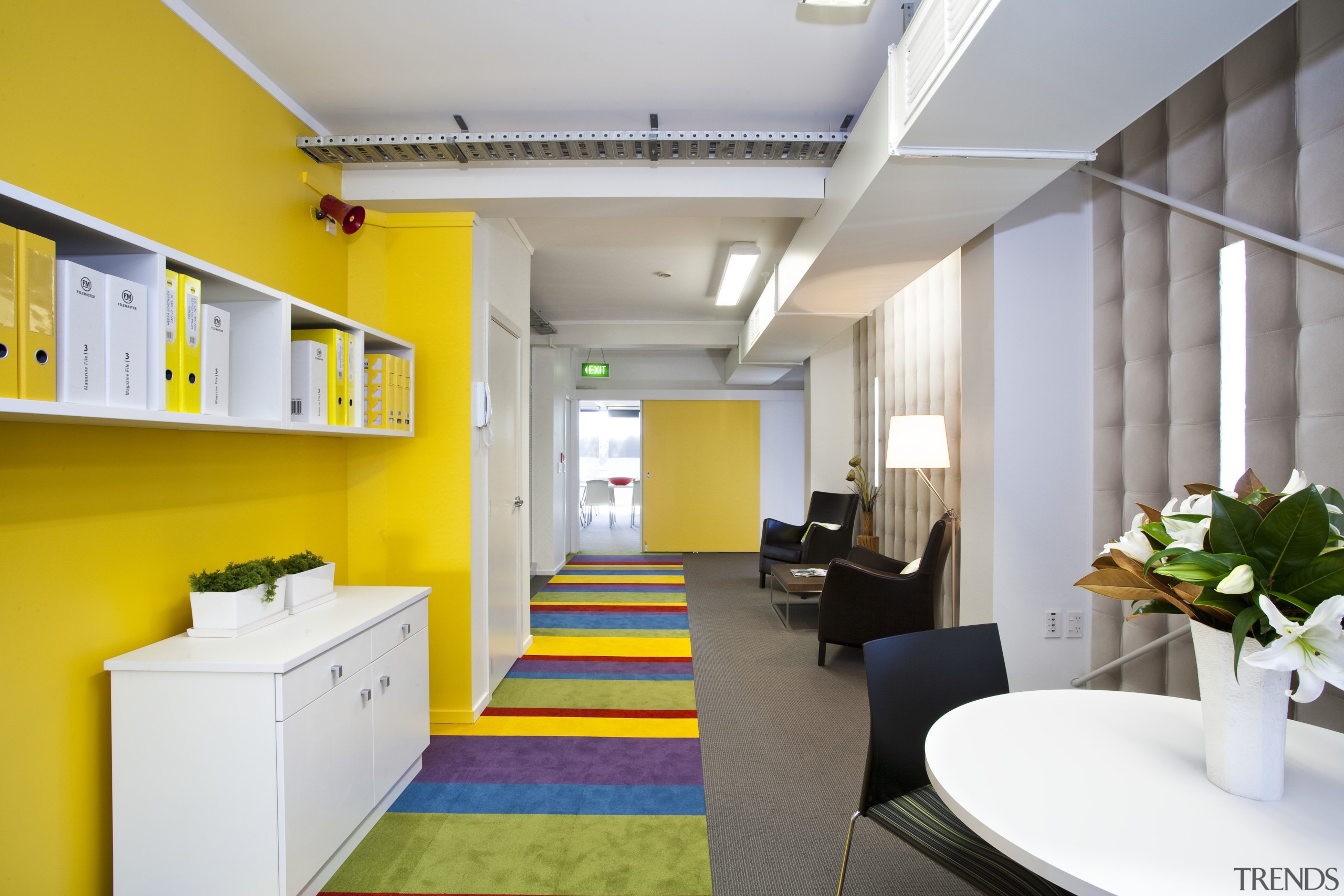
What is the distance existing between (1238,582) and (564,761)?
252 centimetres

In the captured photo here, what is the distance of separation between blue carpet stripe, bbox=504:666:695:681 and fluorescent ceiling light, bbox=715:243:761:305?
278 cm

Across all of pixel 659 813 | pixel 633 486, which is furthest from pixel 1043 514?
pixel 633 486

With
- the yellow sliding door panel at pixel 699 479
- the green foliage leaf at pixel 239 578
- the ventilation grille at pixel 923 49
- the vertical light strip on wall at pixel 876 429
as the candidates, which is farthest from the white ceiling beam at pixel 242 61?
the yellow sliding door panel at pixel 699 479

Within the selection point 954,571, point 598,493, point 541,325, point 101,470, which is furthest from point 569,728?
point 598,493

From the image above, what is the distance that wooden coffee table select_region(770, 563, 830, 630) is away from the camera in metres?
4.56

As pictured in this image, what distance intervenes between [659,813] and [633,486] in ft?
32.4

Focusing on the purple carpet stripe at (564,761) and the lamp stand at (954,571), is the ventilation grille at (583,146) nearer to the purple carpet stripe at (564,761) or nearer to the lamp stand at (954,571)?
the lamp stand at (954,571)

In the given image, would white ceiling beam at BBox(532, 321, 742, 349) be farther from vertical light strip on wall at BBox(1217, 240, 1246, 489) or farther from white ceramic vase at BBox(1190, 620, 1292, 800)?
white ceramic vase at BBox(1190, 620, 1292, 800)

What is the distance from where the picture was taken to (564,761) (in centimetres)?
277

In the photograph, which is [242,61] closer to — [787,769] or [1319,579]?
[1319,579]

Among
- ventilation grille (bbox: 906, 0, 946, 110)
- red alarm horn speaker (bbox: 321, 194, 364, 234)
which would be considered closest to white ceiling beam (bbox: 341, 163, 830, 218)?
red alarm horn speaker (bbox: 321, 194, 364, 234)

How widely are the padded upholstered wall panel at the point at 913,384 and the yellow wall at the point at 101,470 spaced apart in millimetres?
3475

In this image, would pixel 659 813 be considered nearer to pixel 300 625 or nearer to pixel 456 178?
pixel 300 625

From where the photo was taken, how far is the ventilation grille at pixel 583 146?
8.63 feet
